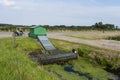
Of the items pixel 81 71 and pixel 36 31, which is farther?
pixel 36 31

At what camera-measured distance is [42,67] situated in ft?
74.7

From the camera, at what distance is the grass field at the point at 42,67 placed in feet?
50.4

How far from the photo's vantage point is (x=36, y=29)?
47312mm

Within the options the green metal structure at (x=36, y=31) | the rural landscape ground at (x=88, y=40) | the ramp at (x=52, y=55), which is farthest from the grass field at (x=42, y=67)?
the rural landscape ground at (x=88, y=40)

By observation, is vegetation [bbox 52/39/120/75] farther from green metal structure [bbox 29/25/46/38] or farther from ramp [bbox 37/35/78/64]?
green metal structure [bbox 29/25/46/38]

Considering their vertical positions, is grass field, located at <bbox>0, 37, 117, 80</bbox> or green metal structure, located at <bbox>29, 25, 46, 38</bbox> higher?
green metal structure, located at <bbox>29, 25, 46, 38</bbox>

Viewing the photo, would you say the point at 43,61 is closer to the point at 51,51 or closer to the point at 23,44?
the point at 51,51

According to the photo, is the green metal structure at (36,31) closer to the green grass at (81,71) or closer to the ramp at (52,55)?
the ramp at (52,55)

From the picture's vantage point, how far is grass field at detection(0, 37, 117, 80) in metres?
15.4

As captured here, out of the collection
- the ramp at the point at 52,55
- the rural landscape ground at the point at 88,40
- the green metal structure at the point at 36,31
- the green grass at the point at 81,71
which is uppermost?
the green metal structure at the point at 36,31

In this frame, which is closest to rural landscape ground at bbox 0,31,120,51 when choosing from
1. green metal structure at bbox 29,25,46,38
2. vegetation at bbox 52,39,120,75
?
vegetation at bbox 52,39,120,75

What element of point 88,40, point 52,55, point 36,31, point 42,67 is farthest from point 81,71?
point 88,40

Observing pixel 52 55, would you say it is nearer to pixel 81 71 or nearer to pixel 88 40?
pixel 81 71

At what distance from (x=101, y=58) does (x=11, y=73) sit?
66.6ft
